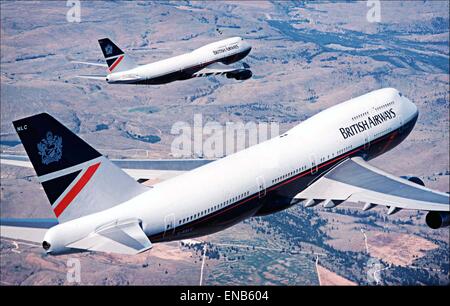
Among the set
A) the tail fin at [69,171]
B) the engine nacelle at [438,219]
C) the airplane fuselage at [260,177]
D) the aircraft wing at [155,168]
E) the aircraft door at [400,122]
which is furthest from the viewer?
the aircraft door at [400,122]

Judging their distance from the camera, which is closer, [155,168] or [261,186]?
[261,186]

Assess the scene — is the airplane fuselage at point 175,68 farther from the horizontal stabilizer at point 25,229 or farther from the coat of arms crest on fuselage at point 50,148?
the coat of arms crest on fuselage at point 50,148

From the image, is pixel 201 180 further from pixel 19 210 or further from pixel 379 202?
pixel 19 210

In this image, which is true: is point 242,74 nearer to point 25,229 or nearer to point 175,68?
point 175,68

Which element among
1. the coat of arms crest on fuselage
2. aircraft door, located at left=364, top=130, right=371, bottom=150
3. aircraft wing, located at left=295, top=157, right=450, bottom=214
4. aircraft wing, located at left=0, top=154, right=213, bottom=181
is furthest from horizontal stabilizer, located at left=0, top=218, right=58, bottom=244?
aircraft door, located at left=364, top=130, right=371, bottom=150

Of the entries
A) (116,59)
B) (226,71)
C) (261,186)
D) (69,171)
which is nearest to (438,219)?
(261,186)

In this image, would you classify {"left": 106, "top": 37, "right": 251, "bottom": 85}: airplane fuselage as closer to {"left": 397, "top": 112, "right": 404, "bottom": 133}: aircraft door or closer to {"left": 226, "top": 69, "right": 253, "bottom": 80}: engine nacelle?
{"left": 226, "top": 69, "right": 253, "bottom": 80}: engine nacelle

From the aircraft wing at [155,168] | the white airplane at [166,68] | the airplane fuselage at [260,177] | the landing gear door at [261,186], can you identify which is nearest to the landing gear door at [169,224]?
the airplane fuselage at [260,177]
